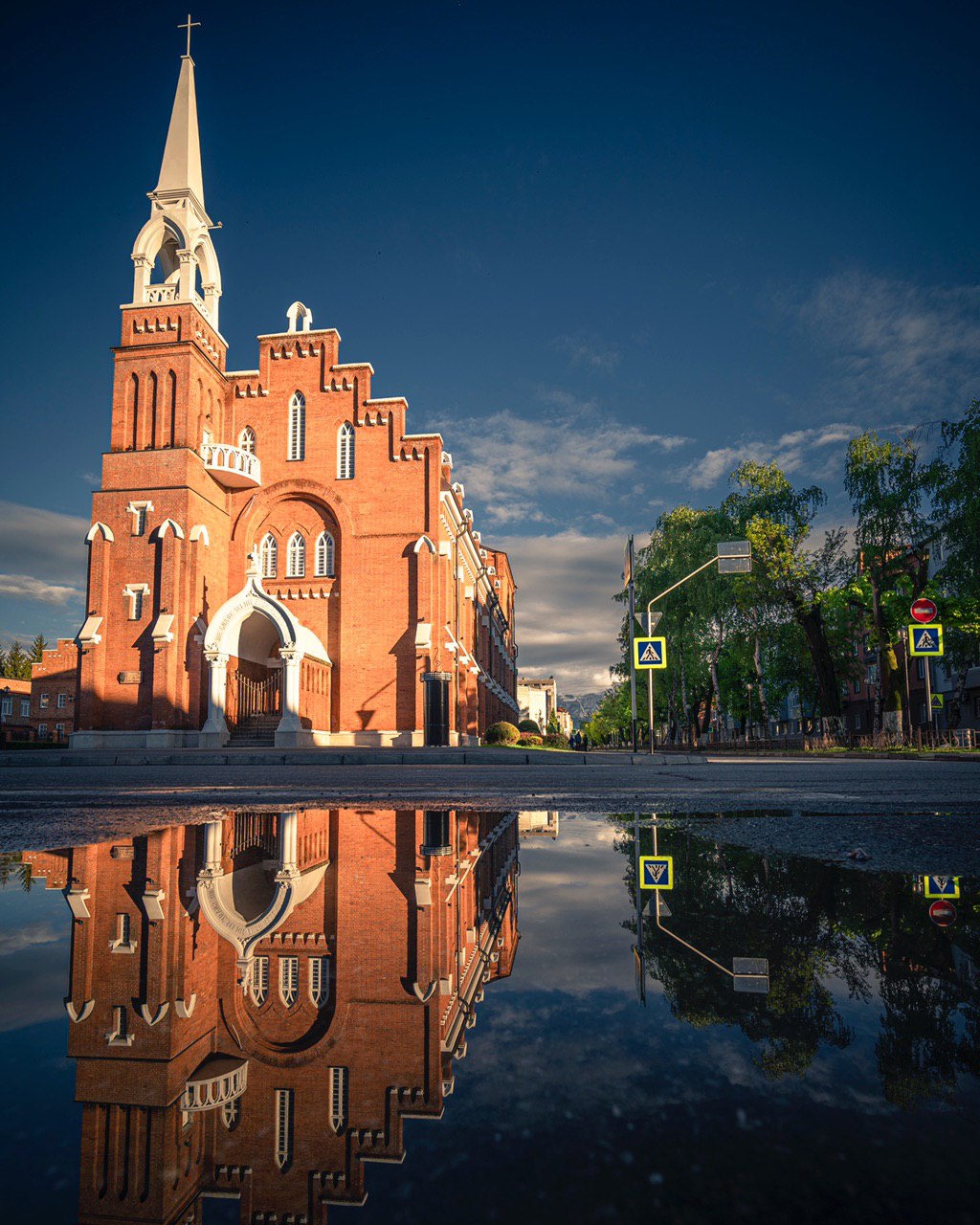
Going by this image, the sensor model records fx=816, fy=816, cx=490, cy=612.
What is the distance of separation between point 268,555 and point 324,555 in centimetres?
261

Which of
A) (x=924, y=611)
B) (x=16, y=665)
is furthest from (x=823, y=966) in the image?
(x=16, y=665)

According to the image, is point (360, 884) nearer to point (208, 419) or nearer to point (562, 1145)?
point (562, 1145)

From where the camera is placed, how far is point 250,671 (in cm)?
3516

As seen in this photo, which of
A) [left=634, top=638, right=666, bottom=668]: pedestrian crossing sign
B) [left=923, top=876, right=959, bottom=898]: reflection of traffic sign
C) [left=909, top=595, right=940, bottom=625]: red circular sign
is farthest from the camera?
[left=909, top=595, right=940, bottom=625]: red circular sign

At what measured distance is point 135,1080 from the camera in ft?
4.69

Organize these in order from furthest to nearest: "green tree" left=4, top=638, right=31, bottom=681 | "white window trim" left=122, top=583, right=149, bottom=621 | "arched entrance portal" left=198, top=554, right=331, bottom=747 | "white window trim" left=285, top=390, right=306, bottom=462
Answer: "green tree" left=4, top=638, right=31, bottom=681, "white window trim" left=285, top=390, right=306, bottom=462, "white window trim" left=122, top=583, right=149, bottom=621, "arched entrance portal" left=198, top=554, right=331, bottom=747

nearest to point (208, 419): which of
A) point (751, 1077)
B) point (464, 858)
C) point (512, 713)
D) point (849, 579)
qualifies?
point (849, 579)

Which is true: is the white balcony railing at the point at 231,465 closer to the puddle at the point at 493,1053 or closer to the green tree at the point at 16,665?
the puddle at the point at 493,1053

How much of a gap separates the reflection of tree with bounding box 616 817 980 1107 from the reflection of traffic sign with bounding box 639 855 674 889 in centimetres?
5

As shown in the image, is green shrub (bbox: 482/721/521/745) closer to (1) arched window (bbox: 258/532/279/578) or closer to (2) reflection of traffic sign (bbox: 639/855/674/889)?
(1) arched window (bbox: 258/532/279/578)

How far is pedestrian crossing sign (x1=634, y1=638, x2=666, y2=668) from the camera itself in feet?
76.6

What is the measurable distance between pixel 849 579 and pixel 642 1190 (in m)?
39.6

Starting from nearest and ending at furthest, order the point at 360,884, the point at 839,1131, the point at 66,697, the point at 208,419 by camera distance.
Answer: the point at 839,1131 < the point at 360,884 < the point at 208,419 < the point at 66,697

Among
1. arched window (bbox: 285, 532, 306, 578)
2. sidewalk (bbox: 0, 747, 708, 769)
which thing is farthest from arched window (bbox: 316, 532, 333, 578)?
sidewalk (bbox: 0, 747, 708, 769)
